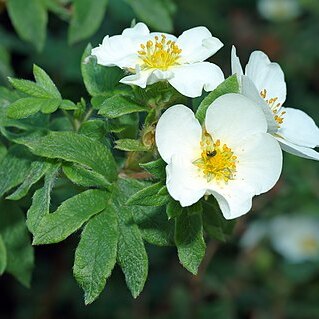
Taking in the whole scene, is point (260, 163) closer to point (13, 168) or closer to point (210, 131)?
point (210, 131)

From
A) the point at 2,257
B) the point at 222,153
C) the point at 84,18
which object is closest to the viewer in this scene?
the point at 222,153

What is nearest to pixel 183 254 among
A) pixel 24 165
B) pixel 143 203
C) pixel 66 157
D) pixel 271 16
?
pixel 143 203

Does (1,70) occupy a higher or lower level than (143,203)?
lower

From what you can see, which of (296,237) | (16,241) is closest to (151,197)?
(16,241)

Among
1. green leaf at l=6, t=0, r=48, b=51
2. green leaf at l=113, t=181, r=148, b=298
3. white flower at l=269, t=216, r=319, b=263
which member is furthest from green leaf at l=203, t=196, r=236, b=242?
white flower at l=269, t=216, r=319, b=263

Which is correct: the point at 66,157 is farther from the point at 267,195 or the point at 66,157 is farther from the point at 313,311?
the point at 313,311

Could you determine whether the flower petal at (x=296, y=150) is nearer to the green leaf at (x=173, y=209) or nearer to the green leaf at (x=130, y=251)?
the green leaf at (x=173, y=209)

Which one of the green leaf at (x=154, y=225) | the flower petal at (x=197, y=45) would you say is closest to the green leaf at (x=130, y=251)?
the green leaf at (x=154, y=225)
